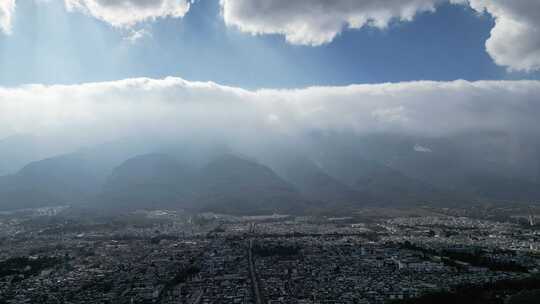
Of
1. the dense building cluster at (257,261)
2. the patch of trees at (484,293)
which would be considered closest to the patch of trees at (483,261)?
the dense building cluster at (257,261)

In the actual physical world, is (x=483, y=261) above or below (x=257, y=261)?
above

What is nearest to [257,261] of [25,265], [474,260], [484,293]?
[474,260]

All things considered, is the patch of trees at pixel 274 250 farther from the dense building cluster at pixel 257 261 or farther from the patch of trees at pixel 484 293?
the patch of trees at pixel 484 293

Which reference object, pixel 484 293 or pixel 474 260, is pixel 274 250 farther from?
pixel 484 293

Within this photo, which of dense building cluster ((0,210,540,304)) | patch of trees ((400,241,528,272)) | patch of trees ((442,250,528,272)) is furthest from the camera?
patch of trees ((400,241,528,272))

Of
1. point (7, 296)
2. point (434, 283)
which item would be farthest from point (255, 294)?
point (7, 296)

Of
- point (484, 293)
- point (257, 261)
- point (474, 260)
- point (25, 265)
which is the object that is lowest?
point (25, 265)

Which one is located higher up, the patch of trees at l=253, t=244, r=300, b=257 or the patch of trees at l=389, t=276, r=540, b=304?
the patch of trees at l=253, t=244, r=300, b=257

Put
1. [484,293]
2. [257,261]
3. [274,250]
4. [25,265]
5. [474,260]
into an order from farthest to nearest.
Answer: [274,250] → [257,261] → [25,265] → [474,260] → [484,293]

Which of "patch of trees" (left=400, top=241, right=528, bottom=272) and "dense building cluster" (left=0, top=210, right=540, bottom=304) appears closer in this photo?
"dense building cluster" (left=0, top=210, right=540, bottom=304)

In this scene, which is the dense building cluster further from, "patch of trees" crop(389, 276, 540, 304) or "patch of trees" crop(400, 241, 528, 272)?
"patch of trees" crop(389, 276, 540, 304)

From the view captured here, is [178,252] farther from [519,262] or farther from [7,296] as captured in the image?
[519,262]

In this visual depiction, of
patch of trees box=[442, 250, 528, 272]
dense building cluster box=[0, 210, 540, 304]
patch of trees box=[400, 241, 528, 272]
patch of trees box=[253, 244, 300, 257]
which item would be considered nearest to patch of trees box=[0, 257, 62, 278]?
dense building cluster box=[0, 210, 540, 304]
